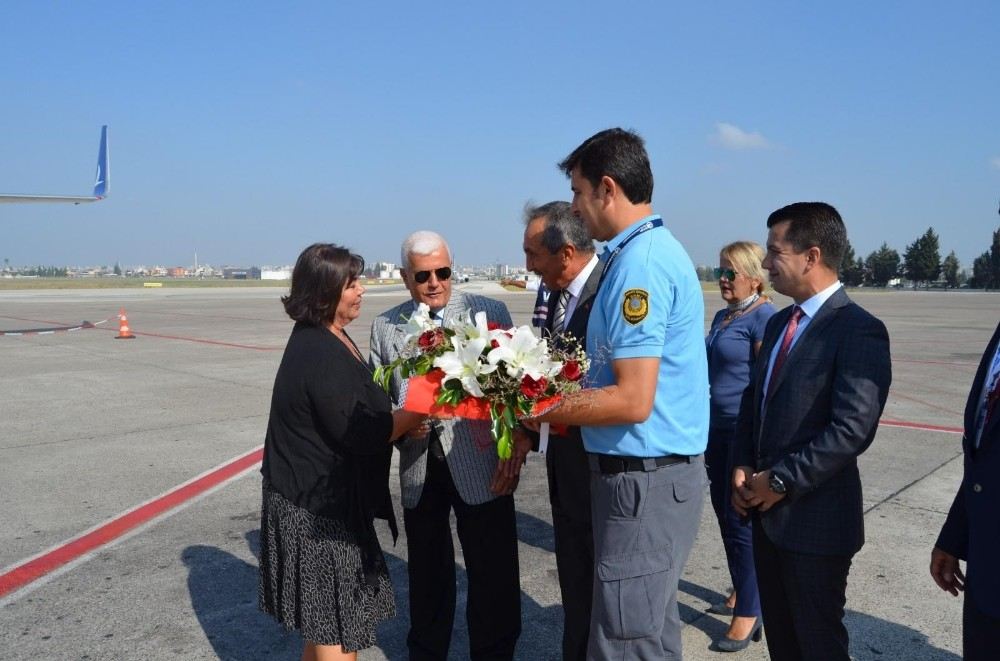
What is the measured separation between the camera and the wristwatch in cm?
250

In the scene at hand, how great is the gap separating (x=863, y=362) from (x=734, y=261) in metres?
1.65

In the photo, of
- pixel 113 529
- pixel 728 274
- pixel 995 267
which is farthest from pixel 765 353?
pixel 995 267

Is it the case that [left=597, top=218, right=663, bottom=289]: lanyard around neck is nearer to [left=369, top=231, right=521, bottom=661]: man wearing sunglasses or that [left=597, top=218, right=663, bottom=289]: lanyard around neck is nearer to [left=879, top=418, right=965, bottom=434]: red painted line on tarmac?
[left=369, top=231, right=521, bottom=661]: man wearing sunglasses

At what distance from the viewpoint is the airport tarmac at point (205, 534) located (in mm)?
3547

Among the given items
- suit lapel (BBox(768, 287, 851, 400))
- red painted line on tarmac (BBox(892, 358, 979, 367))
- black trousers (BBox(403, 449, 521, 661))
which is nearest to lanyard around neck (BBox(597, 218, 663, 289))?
suit lapel (BBox(768, 287, 851, 400))

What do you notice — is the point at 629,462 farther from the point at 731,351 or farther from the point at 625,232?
the point at 731,351

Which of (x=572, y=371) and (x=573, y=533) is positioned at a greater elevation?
(x=572, y=371)

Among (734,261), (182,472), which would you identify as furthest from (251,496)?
(734,261)

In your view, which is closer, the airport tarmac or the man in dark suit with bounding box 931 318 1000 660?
the man in dark suit with bounding box 931 318 1000 660

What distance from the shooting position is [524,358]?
2.03m

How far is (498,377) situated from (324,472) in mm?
956

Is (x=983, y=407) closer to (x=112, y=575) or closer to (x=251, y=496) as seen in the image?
(x=112, y=575)

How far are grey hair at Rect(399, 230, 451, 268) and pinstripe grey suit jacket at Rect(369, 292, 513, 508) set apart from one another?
0.24m

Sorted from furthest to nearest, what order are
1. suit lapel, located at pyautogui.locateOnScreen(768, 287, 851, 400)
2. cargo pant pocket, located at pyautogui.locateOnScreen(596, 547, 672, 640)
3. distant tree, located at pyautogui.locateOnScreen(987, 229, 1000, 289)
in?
distant tree, located at pyautogui.locateOnScreen(987, 229, 1000, 289), suit lapel, located at pyautogui.locateOnScreen(768, 287, 851, 400), cargo pant pocket, located at pyautogui.locateOnScreen(596, 547, 672, 640)
